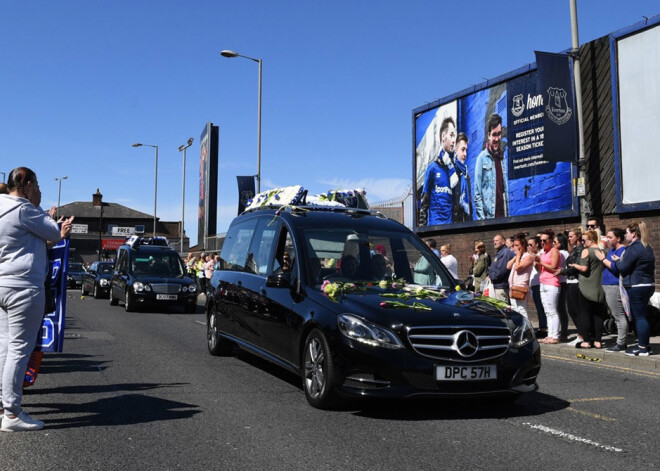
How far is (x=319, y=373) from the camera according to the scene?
6098 mm

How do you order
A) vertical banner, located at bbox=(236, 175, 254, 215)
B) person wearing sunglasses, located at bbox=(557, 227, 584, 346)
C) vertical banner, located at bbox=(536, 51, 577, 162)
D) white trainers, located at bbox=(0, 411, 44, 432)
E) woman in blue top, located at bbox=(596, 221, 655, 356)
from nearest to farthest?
white trainers, located at bbox=(0, 411, 44, 432), woman in blue top, located at bbox=(596, 221, 655, 356), person wearing sunglasses, located at bbox=(557, 227, 584, 346), vertical banner, located at bbox=(536, 51, 577, 162), vertical banner, located at bbox=(236, 175, 254, 215)

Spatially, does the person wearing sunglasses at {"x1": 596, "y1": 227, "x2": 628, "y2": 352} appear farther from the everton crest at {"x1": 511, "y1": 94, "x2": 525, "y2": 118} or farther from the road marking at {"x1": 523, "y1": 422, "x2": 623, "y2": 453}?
the everton crest at {"x1": 511, "y1": 94, "x2": 525, "y2": 118}

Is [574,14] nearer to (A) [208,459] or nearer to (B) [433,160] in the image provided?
(B) [433,160]

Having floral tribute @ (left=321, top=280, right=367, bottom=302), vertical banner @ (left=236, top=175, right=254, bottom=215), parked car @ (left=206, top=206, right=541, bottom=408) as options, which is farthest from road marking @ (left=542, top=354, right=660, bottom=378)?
vertical banner @ (left=236, top=175, right=254, bottom=215)

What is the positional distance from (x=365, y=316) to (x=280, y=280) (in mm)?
1334

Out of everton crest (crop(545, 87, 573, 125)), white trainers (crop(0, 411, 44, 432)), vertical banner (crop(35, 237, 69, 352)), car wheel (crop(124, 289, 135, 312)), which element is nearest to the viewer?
white trainers (crop(0, 411, 44, 432))

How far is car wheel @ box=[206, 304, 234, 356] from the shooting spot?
9.54 meters

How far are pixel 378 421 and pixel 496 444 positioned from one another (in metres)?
1.05

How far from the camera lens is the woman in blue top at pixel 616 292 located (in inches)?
415

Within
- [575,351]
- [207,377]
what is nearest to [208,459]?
[207,377]

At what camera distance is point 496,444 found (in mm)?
5004

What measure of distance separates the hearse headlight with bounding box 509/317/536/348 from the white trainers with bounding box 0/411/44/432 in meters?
3.75

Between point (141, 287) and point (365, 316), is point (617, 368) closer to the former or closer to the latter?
point (365, 316)

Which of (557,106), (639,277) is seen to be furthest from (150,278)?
(639,277)
